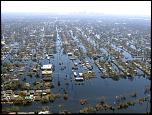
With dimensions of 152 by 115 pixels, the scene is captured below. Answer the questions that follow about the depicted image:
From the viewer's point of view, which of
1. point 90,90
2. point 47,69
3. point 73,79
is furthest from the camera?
point 47,69

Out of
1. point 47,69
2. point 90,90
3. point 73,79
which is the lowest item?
point 90,90

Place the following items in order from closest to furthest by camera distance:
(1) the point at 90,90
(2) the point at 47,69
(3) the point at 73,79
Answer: (1) the point at 90,90 → (3) the point at 73,79 → (2) the point at 47,69

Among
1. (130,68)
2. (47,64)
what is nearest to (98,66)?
(130,68)

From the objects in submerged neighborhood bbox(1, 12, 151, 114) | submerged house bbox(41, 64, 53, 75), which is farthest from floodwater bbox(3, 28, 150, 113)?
submerged house bbox(41, 64, 53, 75)

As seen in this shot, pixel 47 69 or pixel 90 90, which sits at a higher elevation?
pixel 47 69

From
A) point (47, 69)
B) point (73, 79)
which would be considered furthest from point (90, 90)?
point (47, 69)

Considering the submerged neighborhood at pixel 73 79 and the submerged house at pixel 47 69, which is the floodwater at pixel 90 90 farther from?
the submerged house at pixel 47 69

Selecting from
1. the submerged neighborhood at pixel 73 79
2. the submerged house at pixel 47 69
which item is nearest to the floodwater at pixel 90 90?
the submerged neighborhood at pixel 73 79

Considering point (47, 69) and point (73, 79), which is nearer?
point (73, 79)

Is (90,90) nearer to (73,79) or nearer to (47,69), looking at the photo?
(73,79)

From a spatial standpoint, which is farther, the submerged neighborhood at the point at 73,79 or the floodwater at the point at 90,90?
the submerged neighborhood at the point at 73,79

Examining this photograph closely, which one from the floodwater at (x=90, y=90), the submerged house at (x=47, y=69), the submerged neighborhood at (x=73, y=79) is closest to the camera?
the floodwater at (x=90, y=90)

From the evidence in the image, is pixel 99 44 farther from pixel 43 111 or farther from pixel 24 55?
pixel 43 111

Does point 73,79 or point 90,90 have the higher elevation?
point 73,79
